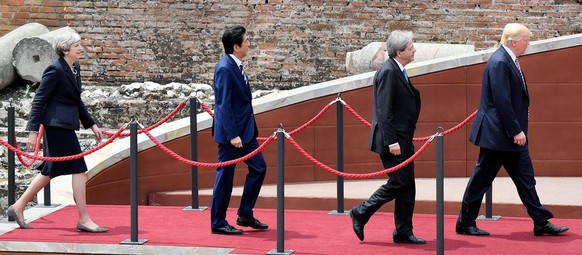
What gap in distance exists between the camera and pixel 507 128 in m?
7.93

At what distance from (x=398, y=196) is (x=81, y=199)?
2.20 m

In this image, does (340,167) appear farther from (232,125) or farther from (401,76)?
(401,76)

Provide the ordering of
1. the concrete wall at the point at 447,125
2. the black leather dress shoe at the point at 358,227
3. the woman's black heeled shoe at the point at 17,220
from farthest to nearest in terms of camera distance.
Answer: 1. the concrete wall at the point at 447,125
2. the woman's black heeled shoe at the point at 17,220
3. the black leather dress shoe at the point at 358,227

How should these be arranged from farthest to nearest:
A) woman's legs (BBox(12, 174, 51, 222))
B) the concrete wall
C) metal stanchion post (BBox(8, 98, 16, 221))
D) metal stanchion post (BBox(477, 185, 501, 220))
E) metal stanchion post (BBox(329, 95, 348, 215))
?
1. the concrete wall
2. metal stanchion post (BBox(329, 95, 348, 215))
3. metal stanchion post (BBox(8, 98, 16, 221))
4. metal stanchion post (BBox(477, 185, 501, 220))
5. woman's legs (BBox(12, 174, 51, 222))

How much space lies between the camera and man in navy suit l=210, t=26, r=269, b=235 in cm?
817

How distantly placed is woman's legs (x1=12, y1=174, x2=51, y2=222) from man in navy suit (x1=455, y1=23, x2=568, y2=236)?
9.65 ft

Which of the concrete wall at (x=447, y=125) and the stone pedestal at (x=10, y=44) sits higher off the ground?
the stone pedestal at (x=10, y=44)

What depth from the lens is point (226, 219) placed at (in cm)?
902

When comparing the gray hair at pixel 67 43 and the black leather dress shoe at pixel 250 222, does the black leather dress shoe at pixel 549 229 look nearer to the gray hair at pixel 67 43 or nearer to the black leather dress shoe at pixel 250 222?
the black leather dress shoe at pixel 250 222

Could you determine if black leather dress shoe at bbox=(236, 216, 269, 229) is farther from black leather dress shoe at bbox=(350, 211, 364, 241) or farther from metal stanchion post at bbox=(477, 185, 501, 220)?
metal stanchion post at bbox=(477, 185, 501, 220)

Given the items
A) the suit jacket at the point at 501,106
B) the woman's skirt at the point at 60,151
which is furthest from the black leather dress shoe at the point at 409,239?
the woman's skirt at the point at 60,151

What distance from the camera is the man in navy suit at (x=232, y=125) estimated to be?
817 cm

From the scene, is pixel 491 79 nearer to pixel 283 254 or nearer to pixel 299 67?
pixel 283 254

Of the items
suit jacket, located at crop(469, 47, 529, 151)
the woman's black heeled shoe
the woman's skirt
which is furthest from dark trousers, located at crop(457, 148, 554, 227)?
the woman's black heeled shoe
